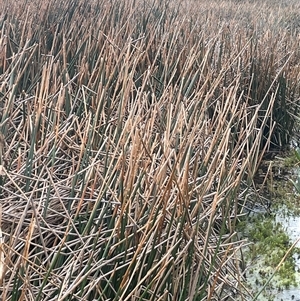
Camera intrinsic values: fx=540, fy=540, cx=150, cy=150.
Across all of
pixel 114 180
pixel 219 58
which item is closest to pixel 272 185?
pixel 219 58

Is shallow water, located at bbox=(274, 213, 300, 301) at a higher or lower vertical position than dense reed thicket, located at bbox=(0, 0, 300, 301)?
lower

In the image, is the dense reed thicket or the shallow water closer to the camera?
the dense reed thicket

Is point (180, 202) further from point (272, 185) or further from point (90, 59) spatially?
point (90, 59)

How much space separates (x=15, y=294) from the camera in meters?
1.30

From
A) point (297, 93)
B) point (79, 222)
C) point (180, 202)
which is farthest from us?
point (297, 93)

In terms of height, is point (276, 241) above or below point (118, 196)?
below

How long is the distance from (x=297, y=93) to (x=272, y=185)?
1223mm

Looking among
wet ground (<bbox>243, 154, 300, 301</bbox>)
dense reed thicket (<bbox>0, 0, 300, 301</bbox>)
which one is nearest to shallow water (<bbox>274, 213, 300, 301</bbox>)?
wet ground (<bbox>243, 154, 300, 301</bbox>)

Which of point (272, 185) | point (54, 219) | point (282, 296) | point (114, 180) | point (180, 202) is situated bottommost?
point (272, 185)

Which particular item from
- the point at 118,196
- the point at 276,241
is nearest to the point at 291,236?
the point at 276,241

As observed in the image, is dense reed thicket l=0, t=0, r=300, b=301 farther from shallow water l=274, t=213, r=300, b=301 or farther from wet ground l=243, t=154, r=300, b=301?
shallow water l=274, t=213, r=300, b=301

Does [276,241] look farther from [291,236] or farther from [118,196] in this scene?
[118,196]

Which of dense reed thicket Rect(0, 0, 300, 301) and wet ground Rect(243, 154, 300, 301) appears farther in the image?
wet ground Rect(243, 154, 300, 301)

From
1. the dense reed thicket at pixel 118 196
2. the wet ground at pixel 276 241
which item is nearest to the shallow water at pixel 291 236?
the wet ground at pixel 276 241
